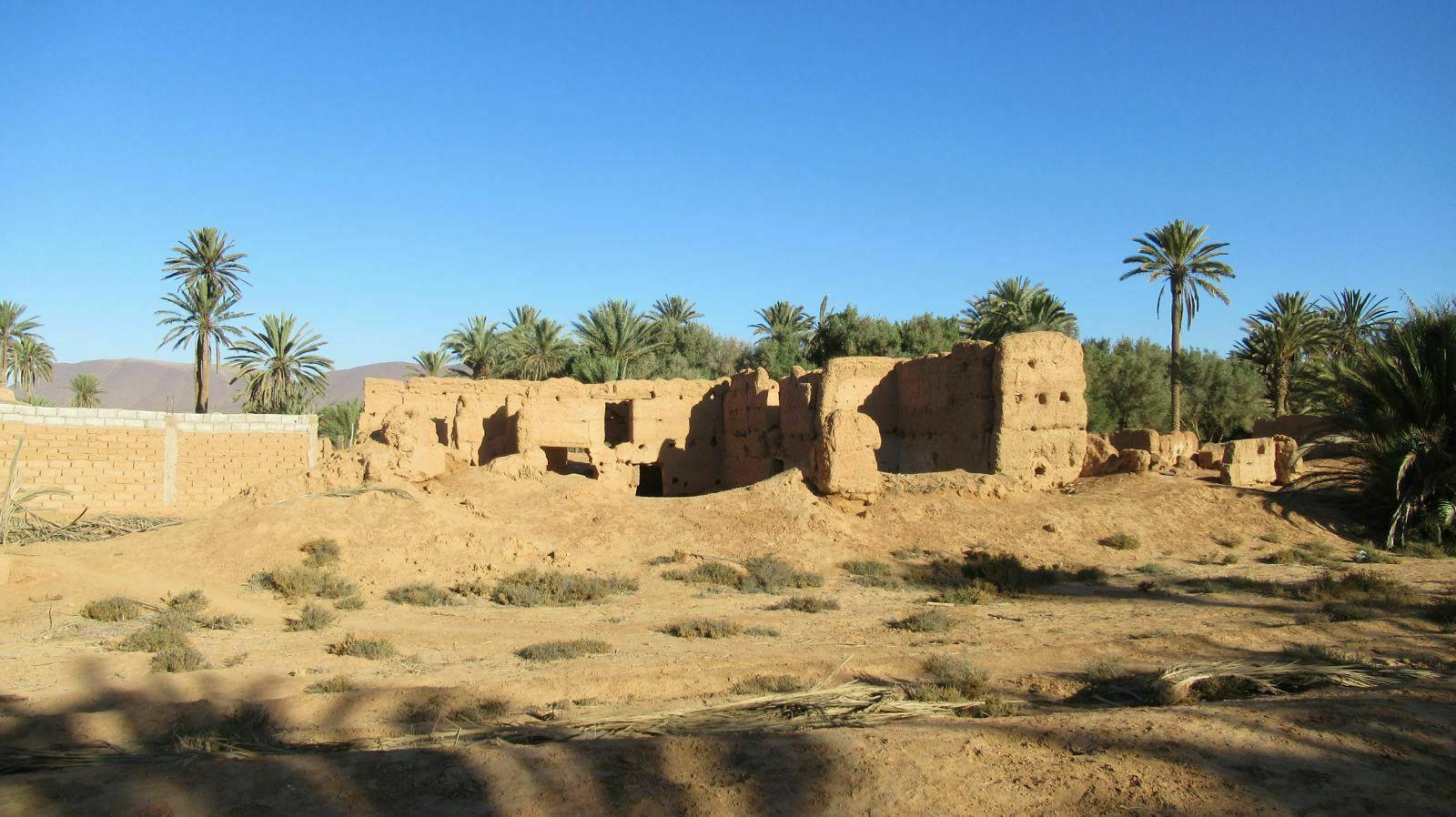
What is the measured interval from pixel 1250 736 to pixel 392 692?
5693 mm

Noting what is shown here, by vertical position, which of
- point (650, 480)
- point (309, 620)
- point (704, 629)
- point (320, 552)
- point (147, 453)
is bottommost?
point (309, 620)

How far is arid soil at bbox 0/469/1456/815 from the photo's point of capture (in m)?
4.14

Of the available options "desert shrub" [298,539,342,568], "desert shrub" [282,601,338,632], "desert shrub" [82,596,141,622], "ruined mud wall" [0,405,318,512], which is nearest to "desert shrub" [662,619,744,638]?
"desert shrub" [282,601,338,632]

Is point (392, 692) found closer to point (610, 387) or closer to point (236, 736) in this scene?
point (236, 736)

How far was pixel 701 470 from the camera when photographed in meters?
24.8

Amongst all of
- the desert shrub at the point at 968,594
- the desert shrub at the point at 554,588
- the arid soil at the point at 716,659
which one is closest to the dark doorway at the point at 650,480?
the arid soil at the point at 716,659

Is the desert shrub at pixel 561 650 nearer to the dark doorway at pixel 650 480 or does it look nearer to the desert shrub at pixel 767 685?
the desert shrub at pixel 767 685

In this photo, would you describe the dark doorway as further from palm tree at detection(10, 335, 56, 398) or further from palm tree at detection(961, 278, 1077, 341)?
palm tree at detection(10, 335, 56, 398)

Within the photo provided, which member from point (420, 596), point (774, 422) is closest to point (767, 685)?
point (420, 596)

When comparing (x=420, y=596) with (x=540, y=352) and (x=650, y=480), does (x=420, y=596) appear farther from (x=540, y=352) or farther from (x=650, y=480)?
(x=540, y=352)

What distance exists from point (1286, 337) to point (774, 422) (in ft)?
67.8

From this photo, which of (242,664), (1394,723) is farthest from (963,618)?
(242,664)

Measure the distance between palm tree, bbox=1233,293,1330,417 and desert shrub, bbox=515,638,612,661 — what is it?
29646 millimetres

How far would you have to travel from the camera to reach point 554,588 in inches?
490
